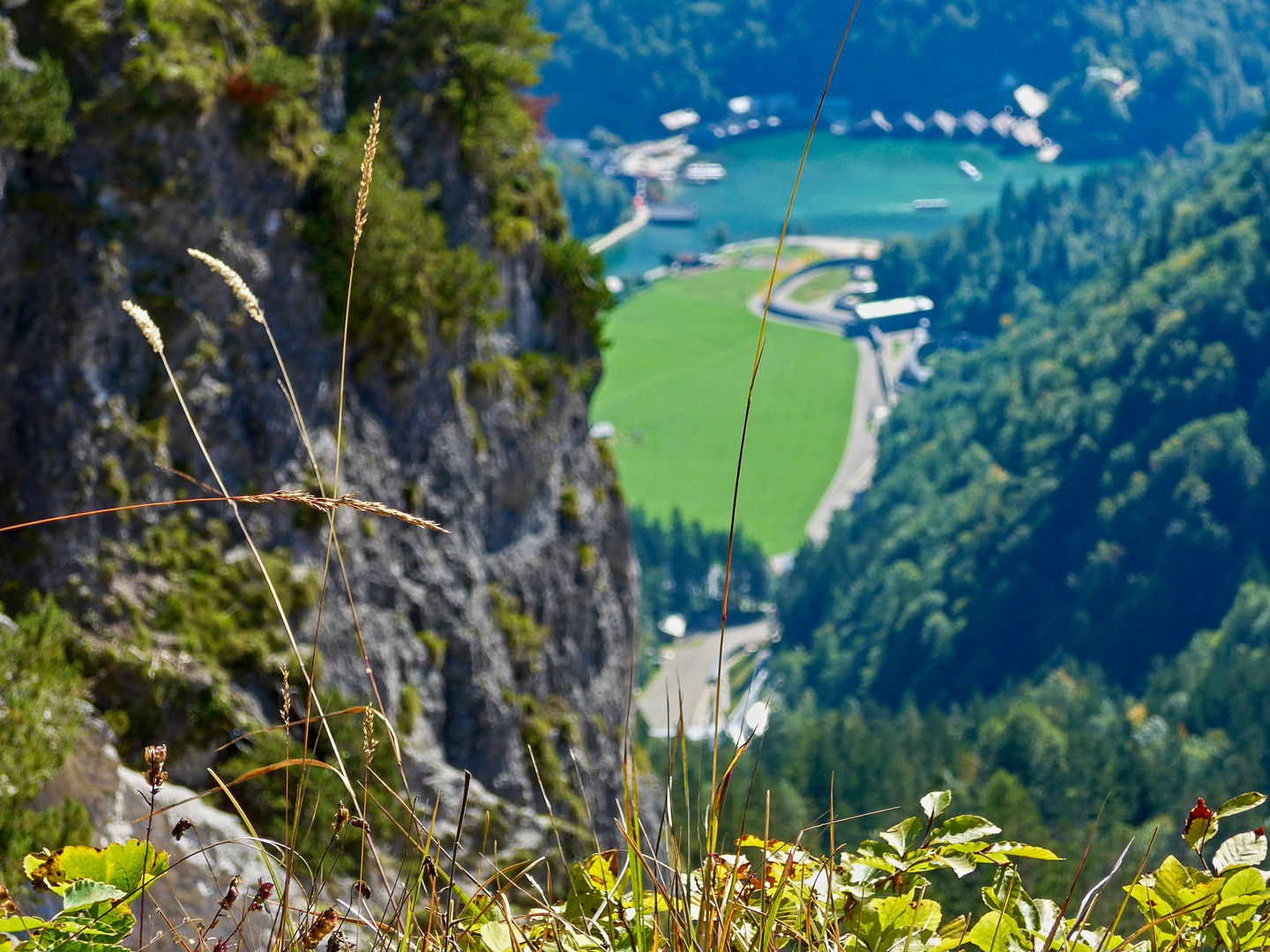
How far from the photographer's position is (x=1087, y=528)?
106 metres

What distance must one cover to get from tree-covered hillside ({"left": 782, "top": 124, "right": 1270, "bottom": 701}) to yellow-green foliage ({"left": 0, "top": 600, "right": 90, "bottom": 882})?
3670 inches

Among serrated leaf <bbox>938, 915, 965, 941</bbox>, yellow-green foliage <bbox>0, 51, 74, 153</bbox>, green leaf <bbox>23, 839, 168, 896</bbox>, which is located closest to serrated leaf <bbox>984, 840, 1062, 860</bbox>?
serrated leaf <bbox>938, 915, 965, 941</bbox>

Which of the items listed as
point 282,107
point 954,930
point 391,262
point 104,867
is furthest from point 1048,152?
point 104,867

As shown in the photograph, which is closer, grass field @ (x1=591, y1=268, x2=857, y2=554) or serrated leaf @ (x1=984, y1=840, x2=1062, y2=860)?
serrated leaf @ (x1=984, y1=840, x2=1062, y2=860)

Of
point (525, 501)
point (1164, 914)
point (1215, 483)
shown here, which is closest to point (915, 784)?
point (525, 501)

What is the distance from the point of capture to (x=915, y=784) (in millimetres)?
52594

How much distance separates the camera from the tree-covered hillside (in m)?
96.7

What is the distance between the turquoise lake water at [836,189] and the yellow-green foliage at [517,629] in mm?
146739

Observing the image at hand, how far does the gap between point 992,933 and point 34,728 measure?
7455 mm

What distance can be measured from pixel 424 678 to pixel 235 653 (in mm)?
4535

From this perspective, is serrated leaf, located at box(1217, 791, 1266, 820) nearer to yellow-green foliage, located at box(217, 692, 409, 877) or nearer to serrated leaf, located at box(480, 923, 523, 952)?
serrated leaf, located at box(480, 923, 523, 952)

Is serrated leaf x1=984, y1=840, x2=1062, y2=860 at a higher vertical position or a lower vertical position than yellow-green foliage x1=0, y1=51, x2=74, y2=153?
lower

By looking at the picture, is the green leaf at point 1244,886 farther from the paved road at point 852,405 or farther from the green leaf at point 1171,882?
the paved road at point 852,405

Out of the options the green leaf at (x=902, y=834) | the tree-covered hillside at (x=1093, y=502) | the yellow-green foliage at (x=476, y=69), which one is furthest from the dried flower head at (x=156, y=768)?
the tree-covered hillside at (x=1093, y=502)
